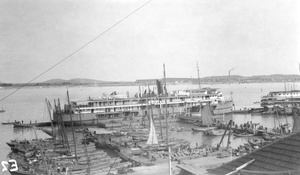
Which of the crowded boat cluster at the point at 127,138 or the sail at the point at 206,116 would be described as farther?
the sail at the point at 206,116

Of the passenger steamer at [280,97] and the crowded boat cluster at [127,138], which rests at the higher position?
the passenger steamer at [280,97]

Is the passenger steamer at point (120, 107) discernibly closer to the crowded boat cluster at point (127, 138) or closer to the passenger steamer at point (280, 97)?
the crowded boat cluster at point (127, 138)

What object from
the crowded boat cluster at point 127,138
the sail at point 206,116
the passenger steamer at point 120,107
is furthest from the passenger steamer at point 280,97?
the sail at point 206,116

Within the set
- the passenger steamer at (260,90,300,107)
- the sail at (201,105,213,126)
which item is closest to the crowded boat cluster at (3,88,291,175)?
the sail at (201,105,213,126)

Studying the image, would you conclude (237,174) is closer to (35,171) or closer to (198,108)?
(35,171)

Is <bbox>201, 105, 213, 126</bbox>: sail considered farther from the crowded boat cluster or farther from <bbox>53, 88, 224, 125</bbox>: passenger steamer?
<bbox>53, 88, 224, 125</bbox>: passenger steamer

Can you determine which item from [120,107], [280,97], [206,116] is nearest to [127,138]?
[206,116]

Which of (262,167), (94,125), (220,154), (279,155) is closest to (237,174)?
(262,167)

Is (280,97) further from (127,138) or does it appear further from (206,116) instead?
(127,138)
